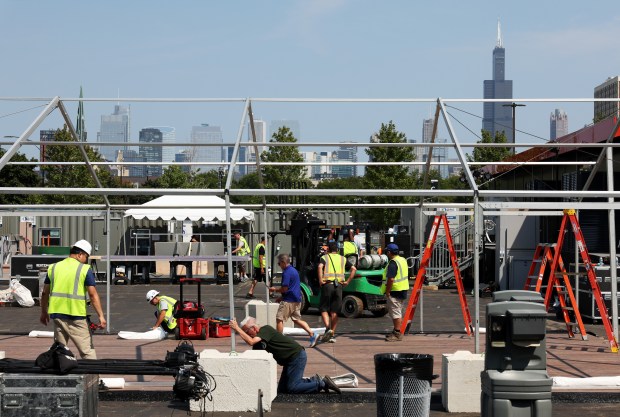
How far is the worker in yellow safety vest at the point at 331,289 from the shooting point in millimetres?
16938

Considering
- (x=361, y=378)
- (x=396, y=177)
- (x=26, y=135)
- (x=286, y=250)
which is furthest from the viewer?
(x=396, y=177)

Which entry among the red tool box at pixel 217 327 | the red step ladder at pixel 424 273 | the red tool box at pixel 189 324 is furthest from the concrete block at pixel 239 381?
the red tool box at pixel 217 327

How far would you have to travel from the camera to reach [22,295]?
81.7 ft

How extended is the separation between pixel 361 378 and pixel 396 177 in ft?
124

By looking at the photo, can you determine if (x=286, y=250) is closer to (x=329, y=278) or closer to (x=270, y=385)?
(x=329, y=278)

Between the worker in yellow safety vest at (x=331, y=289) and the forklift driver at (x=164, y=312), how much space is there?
2.73m

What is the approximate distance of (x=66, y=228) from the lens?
38.4 m

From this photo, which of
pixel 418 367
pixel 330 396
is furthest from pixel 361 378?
pixel 418 367

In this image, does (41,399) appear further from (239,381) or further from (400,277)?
(400,277)

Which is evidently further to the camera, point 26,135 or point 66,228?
point 66,228

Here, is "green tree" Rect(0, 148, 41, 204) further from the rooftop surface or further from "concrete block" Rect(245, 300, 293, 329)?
"concrete block" Rect(245, 300, 293, 329)

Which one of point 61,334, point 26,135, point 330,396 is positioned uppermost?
point 26,135

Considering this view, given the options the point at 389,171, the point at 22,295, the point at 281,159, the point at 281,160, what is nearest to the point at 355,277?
the point at 22,295

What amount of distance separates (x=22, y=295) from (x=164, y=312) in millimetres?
9040
